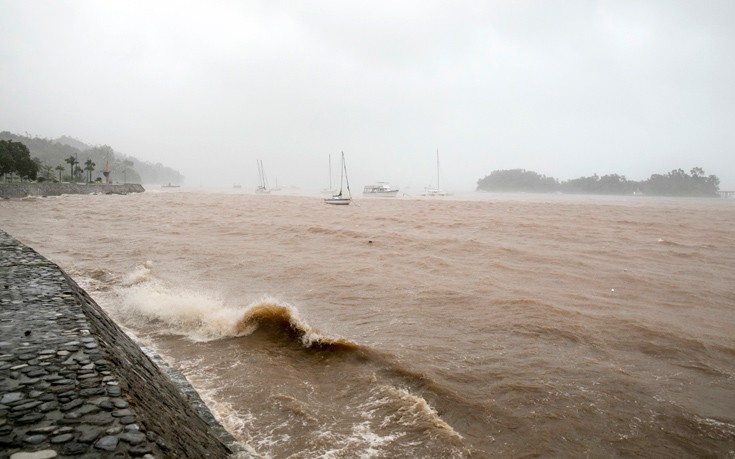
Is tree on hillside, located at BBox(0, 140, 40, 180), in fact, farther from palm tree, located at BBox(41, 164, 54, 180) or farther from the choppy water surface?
the choppy water surface

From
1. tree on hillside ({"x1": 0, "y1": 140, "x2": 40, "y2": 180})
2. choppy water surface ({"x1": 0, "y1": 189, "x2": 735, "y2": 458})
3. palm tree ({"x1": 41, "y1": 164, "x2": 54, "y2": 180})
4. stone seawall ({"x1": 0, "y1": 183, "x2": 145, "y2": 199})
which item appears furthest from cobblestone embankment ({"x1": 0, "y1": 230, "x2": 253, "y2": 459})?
palm tree ({"x1": 41, "y1": 164, "x2": 54, "y2": 180})

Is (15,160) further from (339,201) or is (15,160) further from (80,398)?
(80,398)

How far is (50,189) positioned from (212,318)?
7280 cm

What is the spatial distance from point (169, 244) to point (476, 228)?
20120mm

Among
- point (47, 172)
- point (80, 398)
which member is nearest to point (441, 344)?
point (80, 398)

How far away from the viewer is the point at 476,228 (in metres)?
29.1

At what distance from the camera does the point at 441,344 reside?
27.0 ft

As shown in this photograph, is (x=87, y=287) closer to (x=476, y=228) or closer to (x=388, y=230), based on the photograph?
(x=388, y=230)

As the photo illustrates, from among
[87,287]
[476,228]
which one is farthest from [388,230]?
[87,287]

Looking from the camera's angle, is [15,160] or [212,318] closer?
[212,318]

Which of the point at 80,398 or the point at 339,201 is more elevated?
the point at 339,201

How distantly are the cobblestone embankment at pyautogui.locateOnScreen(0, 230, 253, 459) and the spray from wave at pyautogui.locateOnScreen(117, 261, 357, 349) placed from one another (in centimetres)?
279

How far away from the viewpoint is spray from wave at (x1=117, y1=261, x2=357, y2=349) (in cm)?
848

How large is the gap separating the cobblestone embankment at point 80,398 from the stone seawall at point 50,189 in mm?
63409
